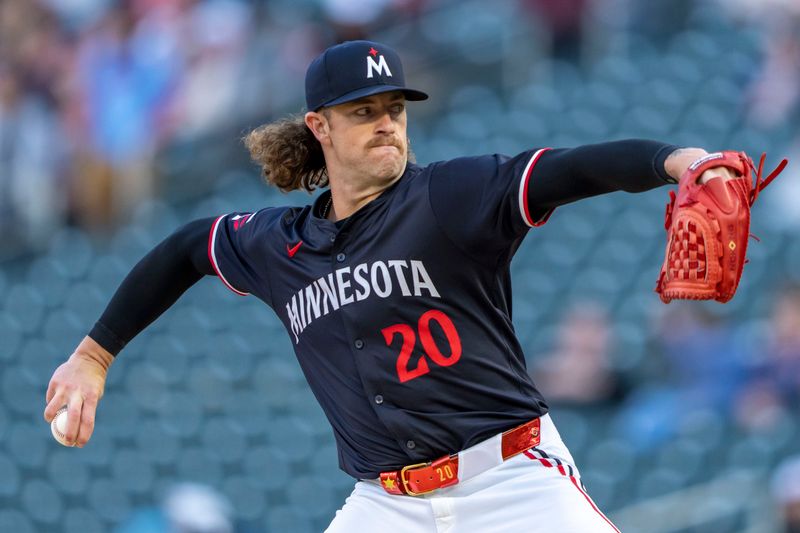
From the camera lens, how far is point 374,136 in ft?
10.5

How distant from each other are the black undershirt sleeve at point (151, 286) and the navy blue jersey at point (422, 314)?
511mm

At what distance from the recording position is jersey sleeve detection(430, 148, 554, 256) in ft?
9.29

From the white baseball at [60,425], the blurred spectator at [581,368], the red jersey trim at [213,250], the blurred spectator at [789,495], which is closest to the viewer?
the white baseball at [60,425]

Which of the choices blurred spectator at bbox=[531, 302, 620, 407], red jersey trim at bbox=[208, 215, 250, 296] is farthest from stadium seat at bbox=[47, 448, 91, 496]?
red jersey trim at bbox=[208, 215, 250, 296]

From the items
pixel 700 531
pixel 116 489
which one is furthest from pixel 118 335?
pixel 116 489

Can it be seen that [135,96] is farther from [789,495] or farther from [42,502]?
[789,495]

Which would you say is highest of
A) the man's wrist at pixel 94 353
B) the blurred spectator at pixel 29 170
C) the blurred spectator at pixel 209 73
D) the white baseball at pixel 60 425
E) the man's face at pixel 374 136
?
the blurred spectator at pixel 209 73

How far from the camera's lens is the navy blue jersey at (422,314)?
9.73ft

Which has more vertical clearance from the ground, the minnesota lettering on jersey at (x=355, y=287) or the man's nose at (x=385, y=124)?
the man's nose at (x=385, y=124)

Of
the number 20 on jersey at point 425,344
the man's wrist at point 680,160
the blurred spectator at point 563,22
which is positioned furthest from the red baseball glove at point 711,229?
the blurred spectator at point 563,22

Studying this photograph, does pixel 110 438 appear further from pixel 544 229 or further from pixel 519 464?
pixel 519 464

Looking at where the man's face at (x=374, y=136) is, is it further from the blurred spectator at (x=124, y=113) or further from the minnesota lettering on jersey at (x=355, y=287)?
the blurred spectator at (x=124, y=113)

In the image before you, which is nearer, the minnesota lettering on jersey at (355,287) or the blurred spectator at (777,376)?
the minnesota lettering on jersey at (355,287)

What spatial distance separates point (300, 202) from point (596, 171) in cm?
573
